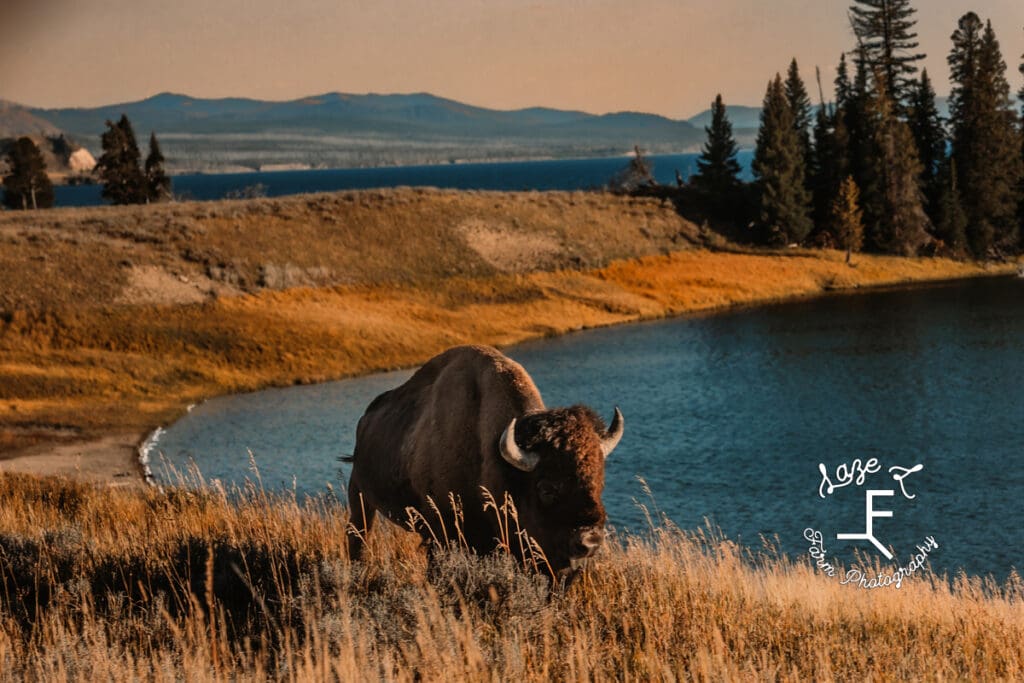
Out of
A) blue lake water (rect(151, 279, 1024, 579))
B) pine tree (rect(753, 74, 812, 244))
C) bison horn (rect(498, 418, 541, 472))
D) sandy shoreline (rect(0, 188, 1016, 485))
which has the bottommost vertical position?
blue lake water (rect(151, 279, 1024, 579))

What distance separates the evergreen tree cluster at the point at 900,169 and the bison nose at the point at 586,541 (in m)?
74.1

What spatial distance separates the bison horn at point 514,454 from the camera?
26.3ft

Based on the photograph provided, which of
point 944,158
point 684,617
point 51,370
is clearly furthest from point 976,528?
point 944,158

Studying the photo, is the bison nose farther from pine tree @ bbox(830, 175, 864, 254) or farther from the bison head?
pine tree @ bbox(830, 175, 864, 254)

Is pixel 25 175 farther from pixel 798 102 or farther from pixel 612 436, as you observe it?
pixel 612 436

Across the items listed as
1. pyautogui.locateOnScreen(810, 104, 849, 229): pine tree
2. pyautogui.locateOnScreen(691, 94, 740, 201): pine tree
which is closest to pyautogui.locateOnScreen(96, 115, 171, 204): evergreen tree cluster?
pyautogui.locateOnScreen(691, 94, 740, 201): pine tree

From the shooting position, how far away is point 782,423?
35.5 meters

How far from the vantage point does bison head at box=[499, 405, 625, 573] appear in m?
7.75

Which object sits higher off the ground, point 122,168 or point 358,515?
point 122,168

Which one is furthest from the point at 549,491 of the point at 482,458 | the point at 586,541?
the point at 482,458

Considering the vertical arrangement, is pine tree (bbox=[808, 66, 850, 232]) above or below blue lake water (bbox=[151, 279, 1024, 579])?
above

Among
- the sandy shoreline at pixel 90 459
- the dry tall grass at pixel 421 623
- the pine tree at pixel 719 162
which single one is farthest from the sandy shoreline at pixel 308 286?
the dry tall grass at pixel 421 623

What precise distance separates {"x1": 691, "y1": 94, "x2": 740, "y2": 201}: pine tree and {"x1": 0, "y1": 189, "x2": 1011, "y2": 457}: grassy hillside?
688cm

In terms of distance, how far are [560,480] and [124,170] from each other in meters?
92.6
